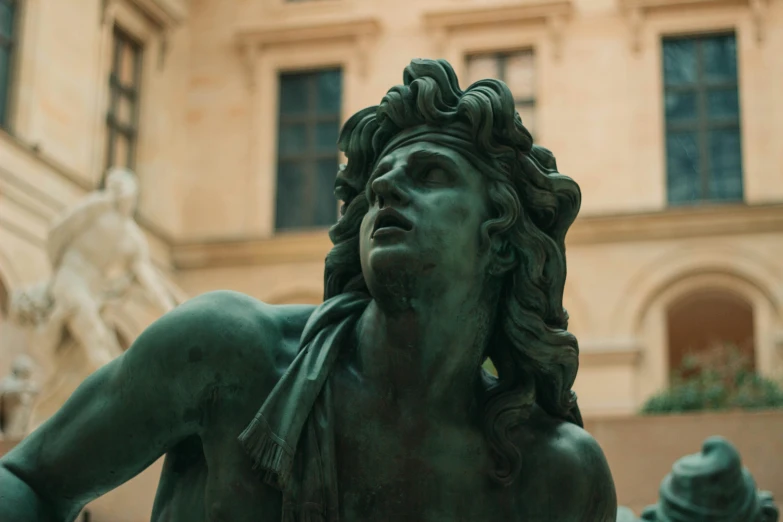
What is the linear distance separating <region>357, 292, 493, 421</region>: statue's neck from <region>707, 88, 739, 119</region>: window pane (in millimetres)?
22793

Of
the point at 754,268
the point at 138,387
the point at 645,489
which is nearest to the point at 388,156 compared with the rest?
the point at 138,387

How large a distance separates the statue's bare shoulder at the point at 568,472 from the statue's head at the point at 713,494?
2129 millimetres

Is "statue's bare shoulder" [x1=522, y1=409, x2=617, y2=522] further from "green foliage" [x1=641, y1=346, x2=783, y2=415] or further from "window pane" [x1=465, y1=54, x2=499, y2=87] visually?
"window pane" [x1=465, y1=54, x2=499, y2=87]

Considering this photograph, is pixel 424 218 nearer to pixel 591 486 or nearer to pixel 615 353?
pixel 591 486

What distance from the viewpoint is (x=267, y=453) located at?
A: 5.84 feet

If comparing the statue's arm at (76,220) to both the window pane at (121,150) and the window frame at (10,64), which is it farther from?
the window pane at (121,150)

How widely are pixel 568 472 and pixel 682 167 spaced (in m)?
22.5

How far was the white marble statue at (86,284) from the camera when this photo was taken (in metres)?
13.4

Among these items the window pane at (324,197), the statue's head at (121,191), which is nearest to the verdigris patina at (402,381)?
the statue's head at (121,191)

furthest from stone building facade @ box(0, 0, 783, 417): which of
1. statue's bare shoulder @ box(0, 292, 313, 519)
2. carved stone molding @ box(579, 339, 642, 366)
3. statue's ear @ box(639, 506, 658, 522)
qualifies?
statue's bare shoulder @ box(0, 292, 313, 519)

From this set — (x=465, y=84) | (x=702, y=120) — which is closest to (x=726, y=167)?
(x=702, y=120)

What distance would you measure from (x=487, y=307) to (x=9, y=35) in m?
20.3

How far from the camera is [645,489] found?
7.81 m

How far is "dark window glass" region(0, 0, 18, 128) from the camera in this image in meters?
20.7
